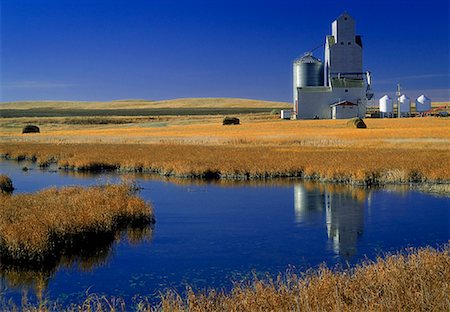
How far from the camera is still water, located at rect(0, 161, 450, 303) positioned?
12.2m

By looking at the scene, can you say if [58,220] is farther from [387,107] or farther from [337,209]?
[387,107]

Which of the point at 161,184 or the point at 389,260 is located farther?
the point at 161,184

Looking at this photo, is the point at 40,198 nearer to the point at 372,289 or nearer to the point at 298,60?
the point at 372,289

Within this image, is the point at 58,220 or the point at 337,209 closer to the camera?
the point at 58,220

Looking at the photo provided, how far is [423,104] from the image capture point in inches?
3962

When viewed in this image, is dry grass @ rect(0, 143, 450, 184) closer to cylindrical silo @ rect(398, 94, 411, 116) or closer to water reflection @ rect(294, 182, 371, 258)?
water reflection @ rect(294, 182, 371, 258)

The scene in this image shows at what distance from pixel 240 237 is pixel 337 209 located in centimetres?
535

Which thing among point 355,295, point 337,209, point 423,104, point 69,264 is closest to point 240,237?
point 69,264

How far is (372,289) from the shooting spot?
28.9 ft

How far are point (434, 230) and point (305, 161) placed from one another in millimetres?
14414

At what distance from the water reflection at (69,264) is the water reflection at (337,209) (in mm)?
5473

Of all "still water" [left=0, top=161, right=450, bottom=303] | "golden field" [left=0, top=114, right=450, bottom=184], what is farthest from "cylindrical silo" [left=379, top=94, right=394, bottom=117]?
"still water" [left=0, top=161, right=450, bottom=303]

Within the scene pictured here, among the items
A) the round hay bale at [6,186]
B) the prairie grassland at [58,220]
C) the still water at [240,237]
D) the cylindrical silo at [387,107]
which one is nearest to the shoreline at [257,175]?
the still water at [240,237]

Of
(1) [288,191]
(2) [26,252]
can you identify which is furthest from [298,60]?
(2) [26,252]
